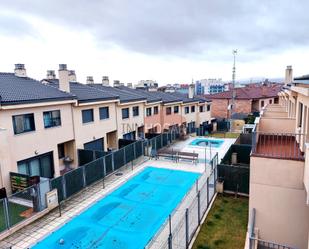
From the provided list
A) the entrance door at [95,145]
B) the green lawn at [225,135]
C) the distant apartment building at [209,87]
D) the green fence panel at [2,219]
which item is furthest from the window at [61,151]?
the distant apartment building at [209,87]

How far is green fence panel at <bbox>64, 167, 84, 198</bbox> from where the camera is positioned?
14906 millimetres

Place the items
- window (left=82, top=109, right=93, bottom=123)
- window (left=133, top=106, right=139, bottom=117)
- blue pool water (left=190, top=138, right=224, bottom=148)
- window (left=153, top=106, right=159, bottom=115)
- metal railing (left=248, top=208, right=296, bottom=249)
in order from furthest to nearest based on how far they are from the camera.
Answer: window (left=153, top=106, right=159, bottom=115) → blue pool water (left=190, top=138, right=224, bottom=148) → window (left=133, top=106, right=139, bottom=117) → window (left=82, top=109, right=93, bottom=123) → metal railing (left=248, top=208, right=296, bottom=249)

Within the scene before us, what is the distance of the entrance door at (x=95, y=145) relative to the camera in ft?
70.2

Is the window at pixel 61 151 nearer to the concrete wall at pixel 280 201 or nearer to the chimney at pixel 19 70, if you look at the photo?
the chimney at pixel 19 70

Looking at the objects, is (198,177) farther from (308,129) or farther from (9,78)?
(9,78)

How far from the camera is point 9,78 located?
18.4 meters

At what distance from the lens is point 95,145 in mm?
22328

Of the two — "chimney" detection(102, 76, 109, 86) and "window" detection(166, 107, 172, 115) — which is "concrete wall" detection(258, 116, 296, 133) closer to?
"window" detection(166, 107, 172, 115)

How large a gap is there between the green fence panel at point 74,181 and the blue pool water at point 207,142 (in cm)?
1704

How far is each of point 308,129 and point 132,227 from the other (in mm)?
8921

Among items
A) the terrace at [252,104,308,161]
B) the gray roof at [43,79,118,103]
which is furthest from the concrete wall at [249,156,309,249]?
the gray roof at [43,79,118,103]

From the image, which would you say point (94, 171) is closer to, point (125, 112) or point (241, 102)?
point (125, 112)

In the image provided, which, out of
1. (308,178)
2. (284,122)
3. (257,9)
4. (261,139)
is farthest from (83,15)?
(308,178)

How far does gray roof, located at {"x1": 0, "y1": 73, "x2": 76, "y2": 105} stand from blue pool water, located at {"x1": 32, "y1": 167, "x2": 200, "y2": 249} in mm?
7636
